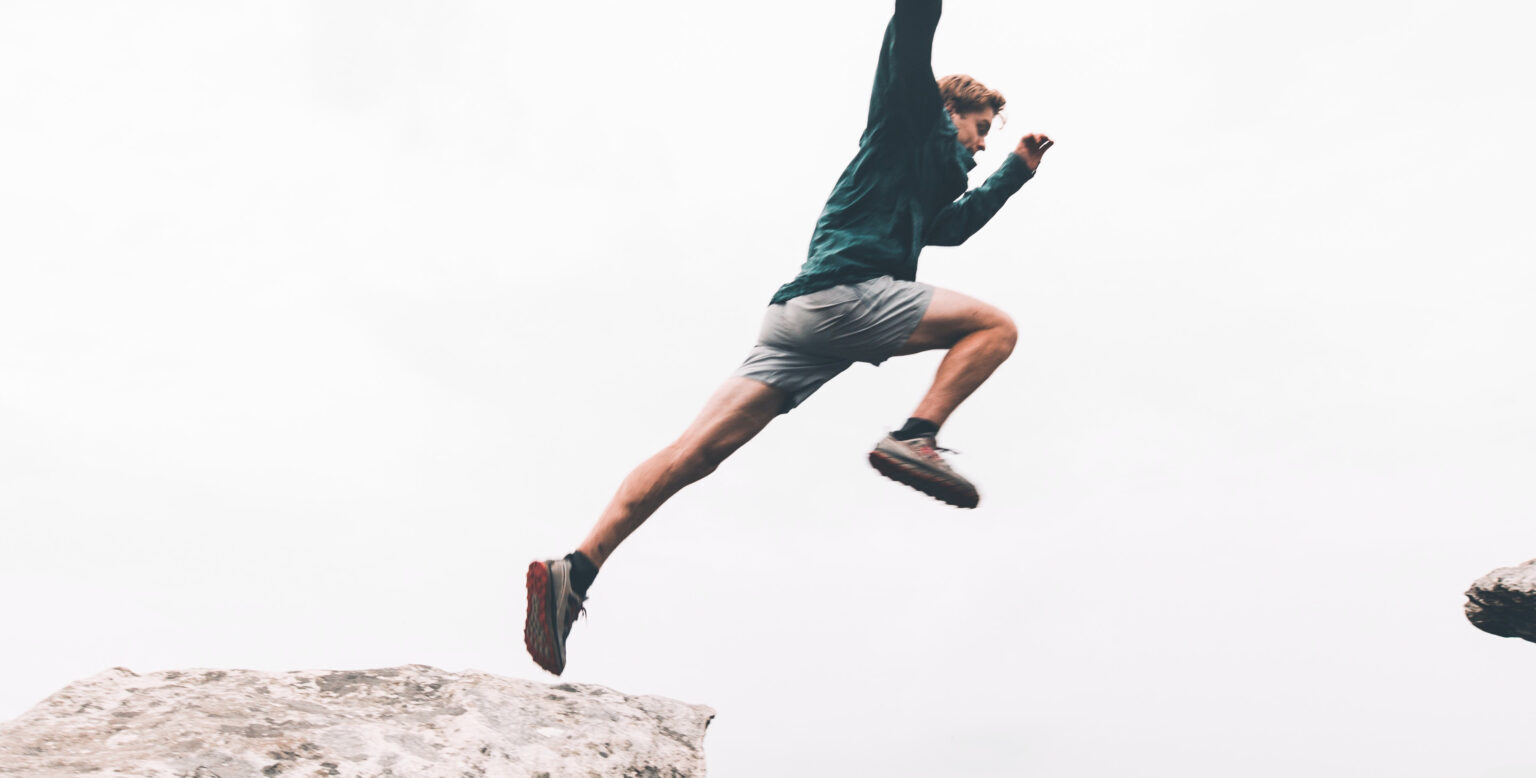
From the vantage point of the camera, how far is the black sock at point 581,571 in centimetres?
416

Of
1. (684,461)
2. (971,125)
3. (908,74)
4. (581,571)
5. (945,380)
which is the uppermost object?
(971,125)

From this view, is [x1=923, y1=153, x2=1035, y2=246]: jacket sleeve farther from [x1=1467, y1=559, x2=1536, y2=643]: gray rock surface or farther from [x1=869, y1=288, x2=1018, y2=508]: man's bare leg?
[x1=1467, y1=559, x2=1536, y2=643]: gray rock surface

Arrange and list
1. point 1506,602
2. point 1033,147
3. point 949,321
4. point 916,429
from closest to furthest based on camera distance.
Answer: point 916,429 < point 949,321 < point 1033,147 < point 1506,602

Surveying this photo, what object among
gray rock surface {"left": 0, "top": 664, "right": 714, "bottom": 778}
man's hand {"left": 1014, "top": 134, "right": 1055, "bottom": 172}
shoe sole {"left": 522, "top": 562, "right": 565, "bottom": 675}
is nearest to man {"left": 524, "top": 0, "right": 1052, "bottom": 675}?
shoe sole {"left": 522, "top": 562, "right": 565, "bottom": 675}

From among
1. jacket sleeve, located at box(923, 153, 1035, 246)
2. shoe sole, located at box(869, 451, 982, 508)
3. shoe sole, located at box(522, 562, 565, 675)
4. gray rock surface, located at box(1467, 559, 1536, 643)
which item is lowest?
shoe sole, located at box(522, 562, 565, 675)

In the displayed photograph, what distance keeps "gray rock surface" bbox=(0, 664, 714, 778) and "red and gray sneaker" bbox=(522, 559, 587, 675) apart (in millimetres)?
160

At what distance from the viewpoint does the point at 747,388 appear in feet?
14.1

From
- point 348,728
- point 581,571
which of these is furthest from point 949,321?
point 348,728

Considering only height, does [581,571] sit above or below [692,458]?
below

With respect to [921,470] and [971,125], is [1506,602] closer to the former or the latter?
[971,125]

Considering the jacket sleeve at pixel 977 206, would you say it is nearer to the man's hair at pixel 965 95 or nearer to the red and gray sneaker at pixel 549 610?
the man's hair at pixel 965 95

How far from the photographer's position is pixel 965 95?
462cm

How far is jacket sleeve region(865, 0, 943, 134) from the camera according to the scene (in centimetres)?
391

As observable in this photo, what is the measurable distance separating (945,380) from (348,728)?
252 centimetres
